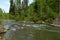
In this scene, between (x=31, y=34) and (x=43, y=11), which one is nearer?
(x=31, y=34)

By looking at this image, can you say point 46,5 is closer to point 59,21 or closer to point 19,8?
point 59,21

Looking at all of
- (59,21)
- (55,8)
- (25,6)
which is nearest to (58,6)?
(55,8)

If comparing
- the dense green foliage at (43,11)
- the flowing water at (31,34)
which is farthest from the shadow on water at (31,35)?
the dense green foliage at (43,11)

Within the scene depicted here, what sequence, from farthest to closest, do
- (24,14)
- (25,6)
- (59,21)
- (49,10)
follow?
(25,6), (24,14), (49,10), (59,21)

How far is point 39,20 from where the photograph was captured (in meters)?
73.4

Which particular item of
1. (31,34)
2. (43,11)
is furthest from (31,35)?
(43,11)

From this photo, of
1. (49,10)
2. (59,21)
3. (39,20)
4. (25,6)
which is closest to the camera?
(59,21)

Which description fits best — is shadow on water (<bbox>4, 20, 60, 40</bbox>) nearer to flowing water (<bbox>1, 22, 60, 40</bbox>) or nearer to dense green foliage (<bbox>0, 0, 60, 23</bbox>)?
flowing water (<bbox>1, 22, 60, 40</bbox>)

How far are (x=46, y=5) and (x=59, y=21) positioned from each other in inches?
921

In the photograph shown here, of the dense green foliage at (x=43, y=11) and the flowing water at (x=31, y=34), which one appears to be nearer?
the flowing water at (x=31, y=34)

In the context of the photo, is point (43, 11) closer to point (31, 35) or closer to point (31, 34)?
point (31, 34)

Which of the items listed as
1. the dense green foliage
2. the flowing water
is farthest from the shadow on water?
the dense green foliage

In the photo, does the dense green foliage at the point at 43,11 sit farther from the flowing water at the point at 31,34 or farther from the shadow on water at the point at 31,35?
the shadow on water at the point at 31,35

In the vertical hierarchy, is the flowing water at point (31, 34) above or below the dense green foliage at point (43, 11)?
below
